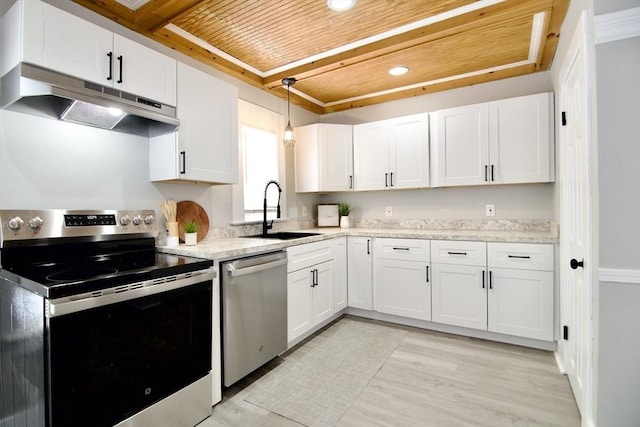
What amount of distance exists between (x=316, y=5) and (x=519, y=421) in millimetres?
2793

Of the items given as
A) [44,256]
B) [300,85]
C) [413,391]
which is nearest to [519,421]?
[413,391]

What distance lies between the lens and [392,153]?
348 centimetres

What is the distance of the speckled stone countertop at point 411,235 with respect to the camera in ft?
6.76

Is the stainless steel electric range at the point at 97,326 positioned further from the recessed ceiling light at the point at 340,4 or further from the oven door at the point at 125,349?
the recessed ceiling light at the point at 340,4

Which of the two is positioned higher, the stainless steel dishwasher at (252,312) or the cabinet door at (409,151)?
the cabinet door at (409,151)

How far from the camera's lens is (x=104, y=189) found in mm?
2016

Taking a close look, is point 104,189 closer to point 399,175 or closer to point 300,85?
point 300,85

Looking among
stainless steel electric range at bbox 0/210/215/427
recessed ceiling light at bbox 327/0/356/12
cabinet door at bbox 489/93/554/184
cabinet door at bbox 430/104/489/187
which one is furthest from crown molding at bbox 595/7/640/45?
stainless steel electric range at bbox 0/210/215/427

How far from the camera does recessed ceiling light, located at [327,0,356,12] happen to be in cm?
203

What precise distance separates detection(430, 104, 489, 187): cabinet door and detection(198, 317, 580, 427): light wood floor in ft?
5.13

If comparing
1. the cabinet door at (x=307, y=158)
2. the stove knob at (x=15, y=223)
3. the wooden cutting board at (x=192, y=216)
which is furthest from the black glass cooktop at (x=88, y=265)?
the cabinet door at (x=307, y=158)

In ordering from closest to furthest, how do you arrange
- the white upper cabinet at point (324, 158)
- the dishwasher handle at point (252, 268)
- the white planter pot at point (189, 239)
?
the dishwasher handle at point (252, 268) → the white planter pot at point (189, 239) → the white upper cabinet at point (324, 158)

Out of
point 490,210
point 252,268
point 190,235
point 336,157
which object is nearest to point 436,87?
point 336,157

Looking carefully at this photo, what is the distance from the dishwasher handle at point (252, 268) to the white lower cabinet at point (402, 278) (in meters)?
1.21
